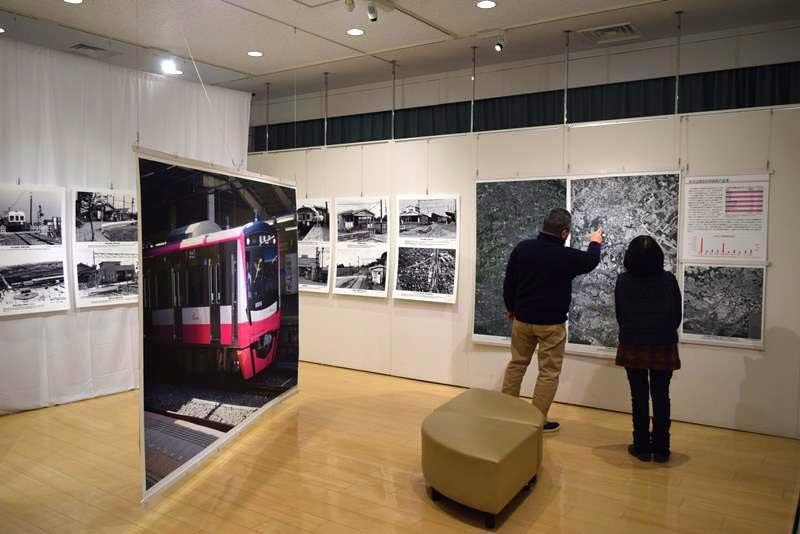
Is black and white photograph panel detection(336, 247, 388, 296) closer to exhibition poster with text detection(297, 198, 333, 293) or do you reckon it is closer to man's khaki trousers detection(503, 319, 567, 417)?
exhibition poster with text detection(297, 198, 333, 293)

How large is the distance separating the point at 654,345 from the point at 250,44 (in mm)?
4704

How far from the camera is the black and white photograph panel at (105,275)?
591cm

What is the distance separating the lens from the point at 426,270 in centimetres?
654

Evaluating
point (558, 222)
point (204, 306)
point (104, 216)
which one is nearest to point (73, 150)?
point (104, 216)

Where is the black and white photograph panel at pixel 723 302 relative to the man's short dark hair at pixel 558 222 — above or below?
below

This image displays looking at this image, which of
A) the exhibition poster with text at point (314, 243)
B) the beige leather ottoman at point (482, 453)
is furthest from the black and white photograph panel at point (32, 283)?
the beige leather ottoman at point (482, 453)

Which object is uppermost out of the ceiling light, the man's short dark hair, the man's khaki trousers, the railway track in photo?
the ceiling light

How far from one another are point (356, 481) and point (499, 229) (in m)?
3.09

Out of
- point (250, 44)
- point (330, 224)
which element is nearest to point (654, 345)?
point (330, 224)

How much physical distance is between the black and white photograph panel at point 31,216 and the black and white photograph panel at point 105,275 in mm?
324

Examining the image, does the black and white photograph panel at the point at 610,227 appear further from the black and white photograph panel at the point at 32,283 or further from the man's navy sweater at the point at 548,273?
the black and white photograph panel at the point at 32,283

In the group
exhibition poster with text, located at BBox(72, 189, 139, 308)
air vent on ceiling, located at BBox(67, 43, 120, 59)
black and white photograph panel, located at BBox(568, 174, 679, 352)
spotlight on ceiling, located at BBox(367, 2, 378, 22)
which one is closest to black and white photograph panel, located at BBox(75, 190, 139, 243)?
exhibition poster with text, located at BBox(72, 189, 139, 308)

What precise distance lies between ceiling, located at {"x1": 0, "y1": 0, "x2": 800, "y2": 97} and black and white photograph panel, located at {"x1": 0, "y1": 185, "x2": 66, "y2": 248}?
152 centimetres

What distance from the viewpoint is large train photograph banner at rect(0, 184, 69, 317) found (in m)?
5.39
